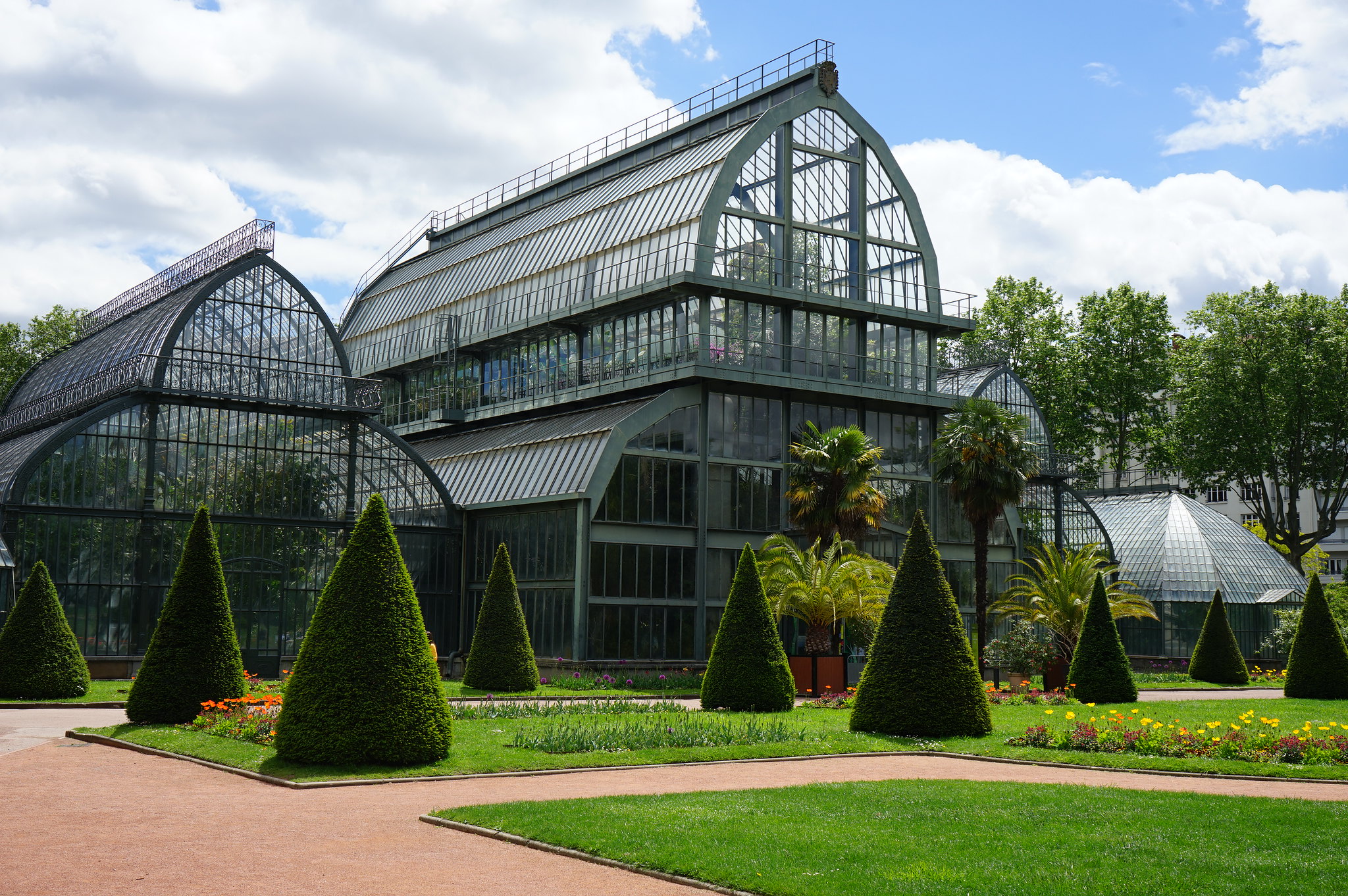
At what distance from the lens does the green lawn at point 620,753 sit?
18703 mm

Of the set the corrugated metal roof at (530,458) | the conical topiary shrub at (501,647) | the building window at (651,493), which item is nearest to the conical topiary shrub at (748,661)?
the conical topiary shrub at (501,647)

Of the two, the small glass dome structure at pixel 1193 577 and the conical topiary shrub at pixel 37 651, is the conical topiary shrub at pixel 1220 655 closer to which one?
the small glass dome structure at pixel 1193 577

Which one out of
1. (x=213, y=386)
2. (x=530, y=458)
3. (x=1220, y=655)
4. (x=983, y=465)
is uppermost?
(x=213, y=386)

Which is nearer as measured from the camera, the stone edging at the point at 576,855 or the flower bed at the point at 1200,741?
the stone edging at the point at 576,855

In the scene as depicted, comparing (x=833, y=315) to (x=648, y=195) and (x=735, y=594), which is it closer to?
(x=648, y=195)

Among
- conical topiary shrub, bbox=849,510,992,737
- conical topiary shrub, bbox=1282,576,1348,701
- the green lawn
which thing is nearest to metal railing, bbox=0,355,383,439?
the green lawn

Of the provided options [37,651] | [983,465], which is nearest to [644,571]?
[983,465]

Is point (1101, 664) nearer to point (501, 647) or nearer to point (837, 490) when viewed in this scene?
point (837, 490)

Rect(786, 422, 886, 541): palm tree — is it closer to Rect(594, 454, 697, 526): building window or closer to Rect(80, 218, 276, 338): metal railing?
Rect(594, 454, 697, 526): building window

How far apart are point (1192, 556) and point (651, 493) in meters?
29.0

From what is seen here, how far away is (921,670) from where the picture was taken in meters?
24.6

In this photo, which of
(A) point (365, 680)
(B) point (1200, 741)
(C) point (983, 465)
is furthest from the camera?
(C) point (983, 465)

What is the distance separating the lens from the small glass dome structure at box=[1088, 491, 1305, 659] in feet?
187

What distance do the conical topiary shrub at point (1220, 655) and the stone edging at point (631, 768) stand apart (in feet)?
92.8
